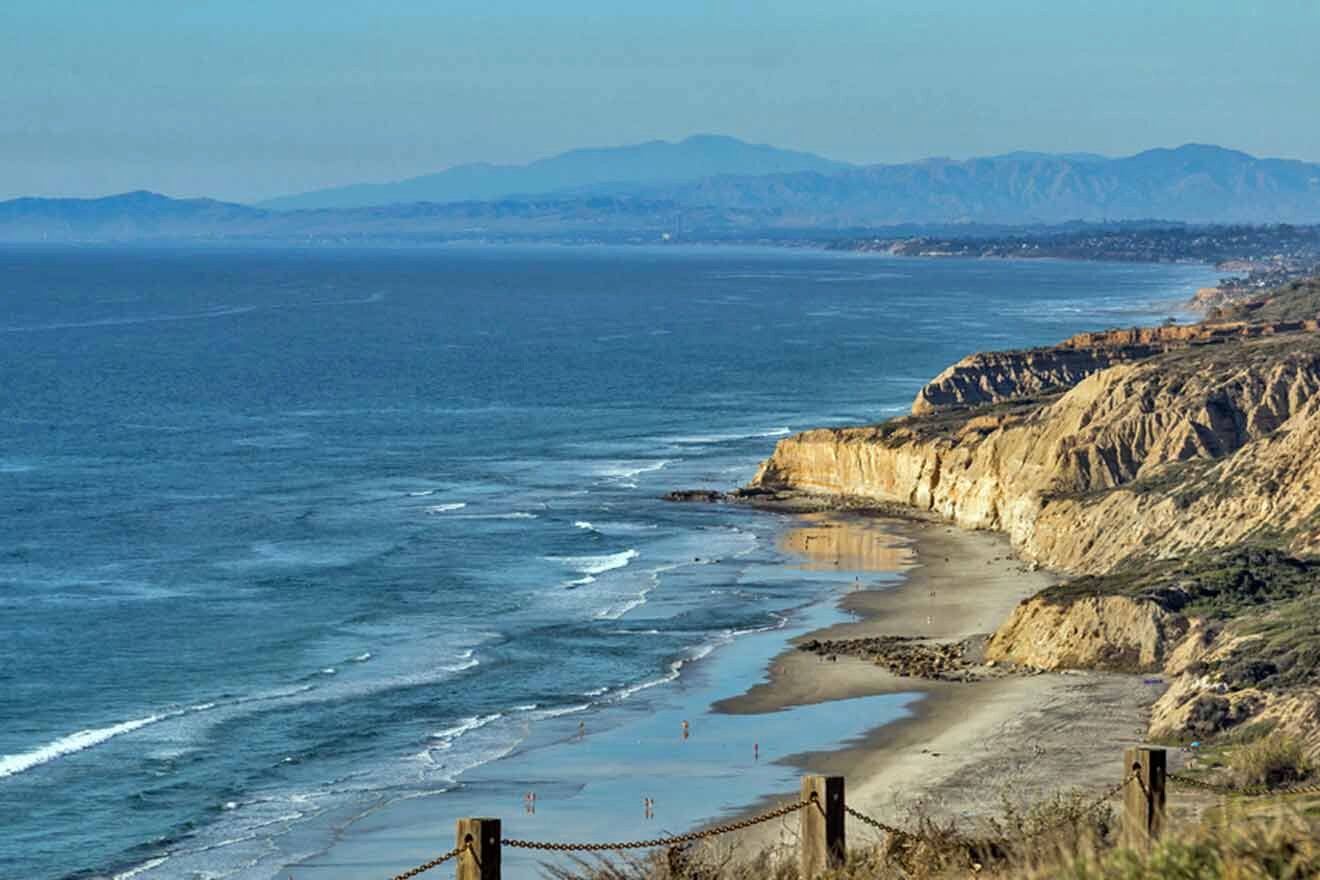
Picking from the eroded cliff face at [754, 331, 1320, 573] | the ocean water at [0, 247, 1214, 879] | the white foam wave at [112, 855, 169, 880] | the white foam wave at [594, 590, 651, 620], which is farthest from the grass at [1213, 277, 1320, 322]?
the white foam wave at [112, 855, 169, 880]

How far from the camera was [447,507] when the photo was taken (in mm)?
78688

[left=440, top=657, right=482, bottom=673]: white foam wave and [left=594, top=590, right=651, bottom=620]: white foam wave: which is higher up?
[left=440, top=657, right=482, bottom=673]: white foam wave

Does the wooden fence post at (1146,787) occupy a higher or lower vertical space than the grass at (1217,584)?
higher

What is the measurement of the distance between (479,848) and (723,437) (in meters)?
88.5

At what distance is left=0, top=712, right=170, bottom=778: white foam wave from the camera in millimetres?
41344

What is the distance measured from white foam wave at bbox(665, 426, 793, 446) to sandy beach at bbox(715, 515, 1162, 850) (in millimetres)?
35217

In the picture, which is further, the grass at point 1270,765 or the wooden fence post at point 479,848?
the grass at point 1270,765

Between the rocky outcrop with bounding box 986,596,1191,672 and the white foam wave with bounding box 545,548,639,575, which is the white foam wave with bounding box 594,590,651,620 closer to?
the white foam wave with bounding box 545,548,639,575

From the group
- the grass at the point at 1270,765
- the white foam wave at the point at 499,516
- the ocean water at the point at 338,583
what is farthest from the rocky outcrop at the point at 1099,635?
the white foam wave at the point at 499,516

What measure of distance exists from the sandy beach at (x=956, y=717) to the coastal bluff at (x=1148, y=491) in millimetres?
1502

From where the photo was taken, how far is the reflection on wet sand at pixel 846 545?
68262 millimetres

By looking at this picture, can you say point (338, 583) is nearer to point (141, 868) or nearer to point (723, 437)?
point (141, 868)

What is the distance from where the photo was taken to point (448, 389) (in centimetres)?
12925

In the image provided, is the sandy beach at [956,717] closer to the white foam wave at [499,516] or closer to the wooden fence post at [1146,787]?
the wooden fence post at [1146,787]
